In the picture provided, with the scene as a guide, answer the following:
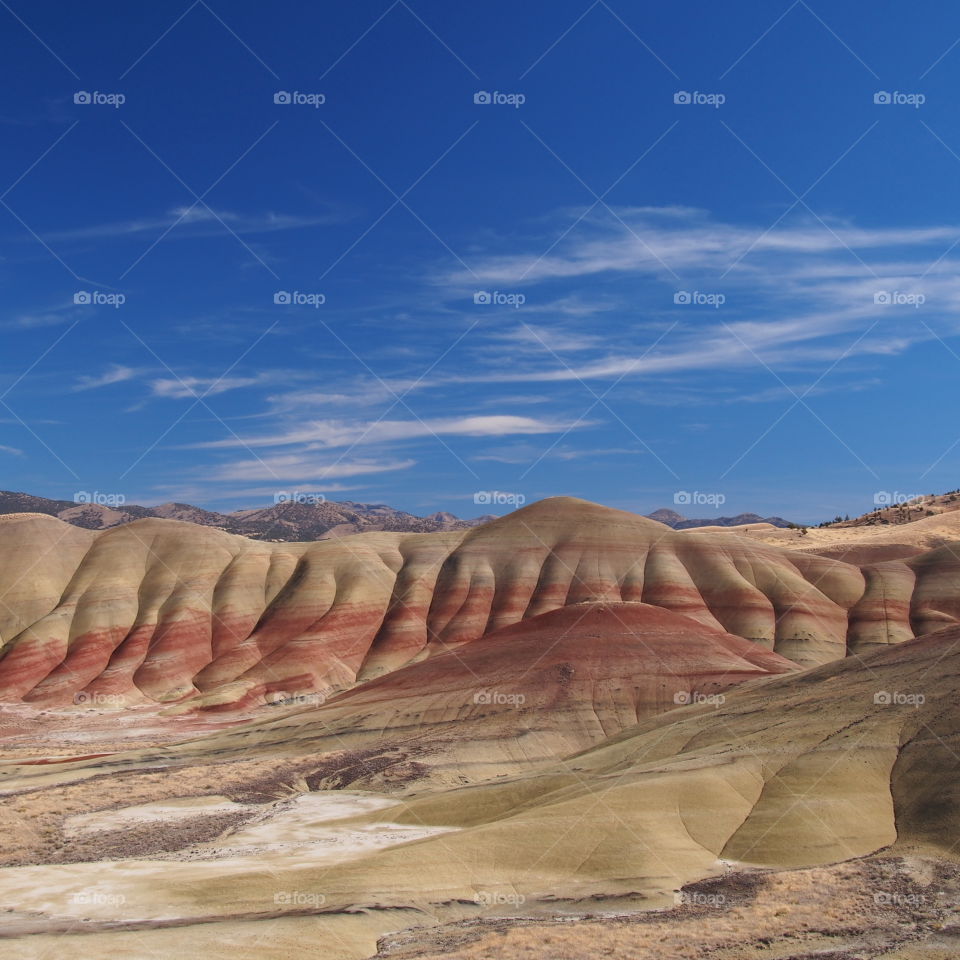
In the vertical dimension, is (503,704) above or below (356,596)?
below

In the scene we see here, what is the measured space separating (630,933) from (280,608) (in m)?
101

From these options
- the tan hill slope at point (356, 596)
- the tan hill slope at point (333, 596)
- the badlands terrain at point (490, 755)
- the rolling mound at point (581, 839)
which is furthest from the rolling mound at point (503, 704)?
the tan hill slope at point (356, 596)

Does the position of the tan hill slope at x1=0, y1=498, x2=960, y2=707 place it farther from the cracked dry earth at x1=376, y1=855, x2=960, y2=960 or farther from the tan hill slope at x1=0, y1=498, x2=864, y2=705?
the cracked dry earth at x1=376, y1=855, x2=960, y2=960

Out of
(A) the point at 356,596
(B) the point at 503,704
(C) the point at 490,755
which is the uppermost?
(A) the point at 356,596

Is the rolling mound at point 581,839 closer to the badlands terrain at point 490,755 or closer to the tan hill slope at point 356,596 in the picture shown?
the badlands terrain at point 490,755

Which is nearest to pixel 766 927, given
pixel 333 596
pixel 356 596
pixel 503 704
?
pixel 503 704

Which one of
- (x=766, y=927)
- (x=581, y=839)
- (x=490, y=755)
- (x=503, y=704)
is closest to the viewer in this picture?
(x=766, y=927)

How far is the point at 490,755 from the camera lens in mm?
59125

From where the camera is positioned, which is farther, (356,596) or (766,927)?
(356,596)

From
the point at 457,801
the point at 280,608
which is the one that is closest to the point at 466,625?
the point at 280,608

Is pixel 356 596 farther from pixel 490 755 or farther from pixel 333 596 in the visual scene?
pixel 490 755

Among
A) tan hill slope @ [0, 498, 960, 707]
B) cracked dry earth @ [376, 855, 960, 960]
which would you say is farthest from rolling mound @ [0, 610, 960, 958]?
tan hill slope @ [0, 498, 960, 707]

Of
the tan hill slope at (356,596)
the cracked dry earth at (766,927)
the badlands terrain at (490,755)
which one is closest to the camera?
the cracked dry earth at (766,927)

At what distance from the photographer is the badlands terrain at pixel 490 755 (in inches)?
987
